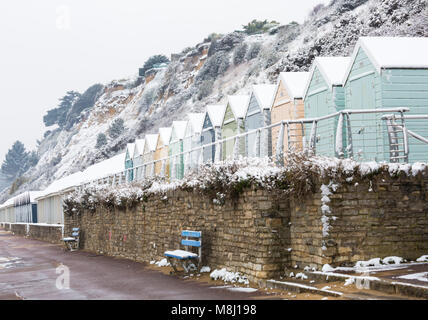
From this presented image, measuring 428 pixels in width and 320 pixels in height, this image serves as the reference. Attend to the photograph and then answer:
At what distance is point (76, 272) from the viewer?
56.3 feet

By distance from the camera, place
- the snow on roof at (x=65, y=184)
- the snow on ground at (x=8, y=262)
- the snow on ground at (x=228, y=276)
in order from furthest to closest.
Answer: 1. the snow on roof at (x=65, y=184)
2. the snow on ground at (x=8, y=262)
3. the snow on ground at (x=228, y=276)

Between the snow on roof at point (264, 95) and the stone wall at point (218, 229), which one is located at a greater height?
the snow on roof at point (264, 95)

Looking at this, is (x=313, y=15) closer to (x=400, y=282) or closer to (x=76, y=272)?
(x=76, y=272)

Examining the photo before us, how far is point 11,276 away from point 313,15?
4675 centimetres

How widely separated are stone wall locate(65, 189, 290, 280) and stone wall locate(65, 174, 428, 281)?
20 mm

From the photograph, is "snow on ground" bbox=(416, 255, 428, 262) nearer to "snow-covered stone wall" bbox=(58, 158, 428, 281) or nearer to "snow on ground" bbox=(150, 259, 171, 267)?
"snow-covered stone wall" bbox=(58, 158, 428, 281)

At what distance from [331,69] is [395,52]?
85.4 inches

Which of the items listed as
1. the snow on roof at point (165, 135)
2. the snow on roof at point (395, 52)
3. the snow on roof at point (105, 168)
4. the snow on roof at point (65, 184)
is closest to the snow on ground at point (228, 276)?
the snow on roof at point (395, 52)

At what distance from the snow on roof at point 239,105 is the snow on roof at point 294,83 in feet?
8.41

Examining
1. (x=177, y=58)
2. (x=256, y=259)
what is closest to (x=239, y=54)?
(x=177, y=58)

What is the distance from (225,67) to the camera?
67688mm

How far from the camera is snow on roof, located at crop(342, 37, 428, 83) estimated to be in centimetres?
1495

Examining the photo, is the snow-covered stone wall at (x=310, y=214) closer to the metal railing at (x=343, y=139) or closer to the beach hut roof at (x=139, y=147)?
the metal railing at (x=343, y=139)

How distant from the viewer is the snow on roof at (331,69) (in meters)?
16.6
